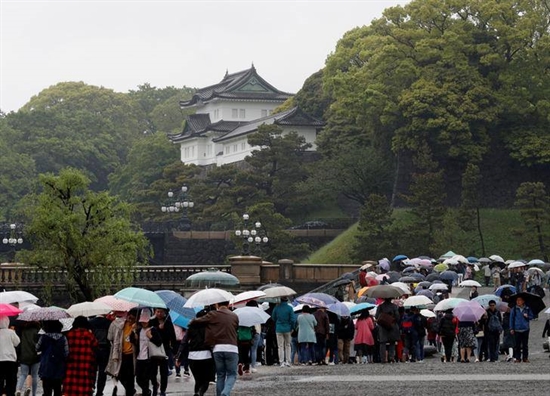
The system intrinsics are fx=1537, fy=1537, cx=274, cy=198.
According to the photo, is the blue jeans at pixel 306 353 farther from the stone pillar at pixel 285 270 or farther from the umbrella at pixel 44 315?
the stone pillar at pixel 285 270

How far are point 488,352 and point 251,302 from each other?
455cm

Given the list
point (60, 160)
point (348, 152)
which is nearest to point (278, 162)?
point (348, 152)

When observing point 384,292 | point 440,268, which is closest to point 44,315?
point 384,292

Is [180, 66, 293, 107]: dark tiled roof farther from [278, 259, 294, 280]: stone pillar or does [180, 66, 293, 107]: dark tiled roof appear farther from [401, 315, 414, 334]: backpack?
[401, 315, 414, 334]: backpack

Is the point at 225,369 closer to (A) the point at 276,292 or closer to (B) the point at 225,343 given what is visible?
(B) the point at 225,343

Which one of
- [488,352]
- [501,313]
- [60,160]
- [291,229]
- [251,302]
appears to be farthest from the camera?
[60,160]

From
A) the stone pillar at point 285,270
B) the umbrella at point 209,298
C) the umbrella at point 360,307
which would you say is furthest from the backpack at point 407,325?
the stone pillar at point 285,270

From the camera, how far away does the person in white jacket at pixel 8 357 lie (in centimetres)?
1922

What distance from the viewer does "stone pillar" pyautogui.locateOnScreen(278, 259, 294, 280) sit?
49.0m

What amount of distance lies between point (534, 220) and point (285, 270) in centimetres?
1529

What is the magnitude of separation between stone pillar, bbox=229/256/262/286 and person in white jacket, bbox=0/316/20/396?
27.7 m

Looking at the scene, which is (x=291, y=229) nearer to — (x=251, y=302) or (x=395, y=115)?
(x=395, y=115)

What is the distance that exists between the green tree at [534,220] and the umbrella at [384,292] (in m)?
34.1

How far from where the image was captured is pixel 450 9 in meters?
69.1
